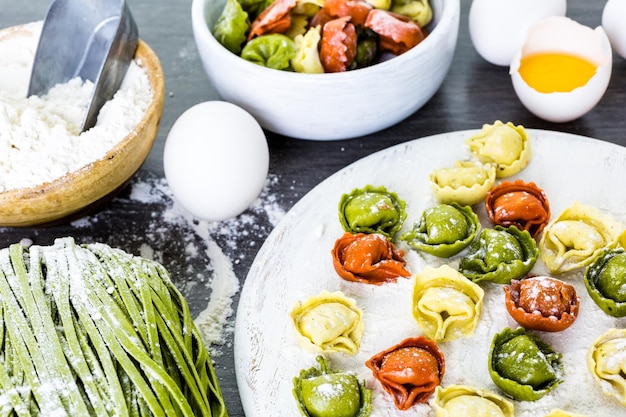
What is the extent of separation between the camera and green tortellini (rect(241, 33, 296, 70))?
1.52 m

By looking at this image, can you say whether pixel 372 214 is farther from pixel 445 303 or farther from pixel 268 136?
pixel 268 136

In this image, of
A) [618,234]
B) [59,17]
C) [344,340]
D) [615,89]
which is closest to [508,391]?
[344,340]

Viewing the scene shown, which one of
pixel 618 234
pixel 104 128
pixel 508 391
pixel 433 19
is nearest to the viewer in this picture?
pixel 508 391

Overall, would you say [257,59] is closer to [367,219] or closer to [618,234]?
[367,219]

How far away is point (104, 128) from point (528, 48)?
35.1 inches

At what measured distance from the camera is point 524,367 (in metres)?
1.12

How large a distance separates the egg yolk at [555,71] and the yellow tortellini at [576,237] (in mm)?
356

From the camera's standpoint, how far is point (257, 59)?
1.54 meters

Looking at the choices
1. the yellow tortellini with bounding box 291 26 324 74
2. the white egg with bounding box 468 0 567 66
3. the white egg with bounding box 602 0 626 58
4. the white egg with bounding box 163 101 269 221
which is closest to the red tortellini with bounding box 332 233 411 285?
the white egg with bounding box 163 101 269 221

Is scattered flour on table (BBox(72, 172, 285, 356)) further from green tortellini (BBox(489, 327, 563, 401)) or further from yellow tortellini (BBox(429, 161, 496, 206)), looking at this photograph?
green tortellini (BBox(489, 327, 563, 401))

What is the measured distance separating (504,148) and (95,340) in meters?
0.82

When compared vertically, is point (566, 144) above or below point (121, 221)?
above

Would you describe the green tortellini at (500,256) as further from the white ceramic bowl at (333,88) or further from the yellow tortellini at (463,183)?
the white ceramic bowl at (333,88)

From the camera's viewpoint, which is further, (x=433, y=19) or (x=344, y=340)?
(x=433, y=19)
